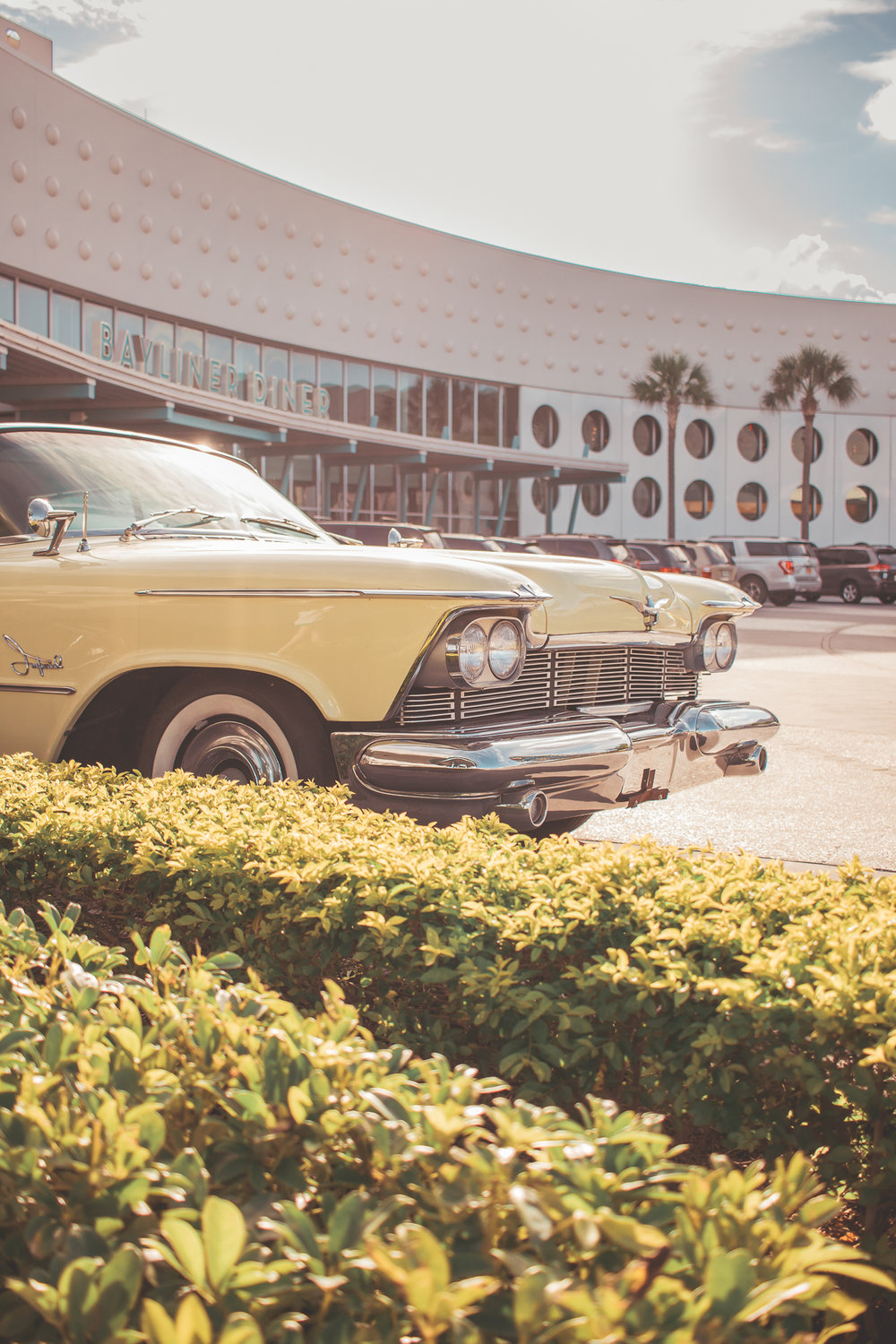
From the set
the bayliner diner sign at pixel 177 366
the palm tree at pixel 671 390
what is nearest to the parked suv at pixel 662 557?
the bayliner diner sign at pixel 177 366

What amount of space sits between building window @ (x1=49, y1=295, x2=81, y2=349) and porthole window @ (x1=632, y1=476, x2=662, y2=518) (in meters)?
23.3

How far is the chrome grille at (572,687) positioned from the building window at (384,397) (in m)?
31.8

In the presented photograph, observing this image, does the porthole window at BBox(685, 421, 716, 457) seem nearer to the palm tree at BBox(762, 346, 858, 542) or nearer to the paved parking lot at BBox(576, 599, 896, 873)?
the palm tree at BBox(762, 346, 858, 542)

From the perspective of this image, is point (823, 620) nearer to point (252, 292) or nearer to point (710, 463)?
point (252, 292)

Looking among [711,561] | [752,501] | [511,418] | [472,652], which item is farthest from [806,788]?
[752,501]

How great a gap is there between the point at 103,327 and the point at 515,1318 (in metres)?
28.1

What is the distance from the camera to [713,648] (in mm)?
5824

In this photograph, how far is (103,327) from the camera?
87.6 ft

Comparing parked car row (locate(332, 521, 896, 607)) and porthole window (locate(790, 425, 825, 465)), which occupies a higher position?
porthole window (locate(790, 425, 825, 465))

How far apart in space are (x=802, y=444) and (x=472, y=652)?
47.9 meters

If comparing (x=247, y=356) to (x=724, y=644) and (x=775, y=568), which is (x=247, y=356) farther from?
(x=724, y=644)

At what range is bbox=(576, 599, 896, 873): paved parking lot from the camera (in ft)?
18.9

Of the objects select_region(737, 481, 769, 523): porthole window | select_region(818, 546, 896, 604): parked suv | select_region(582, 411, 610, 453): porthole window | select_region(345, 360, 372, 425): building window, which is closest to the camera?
select_region(818, 546, 896, 604): parked suv

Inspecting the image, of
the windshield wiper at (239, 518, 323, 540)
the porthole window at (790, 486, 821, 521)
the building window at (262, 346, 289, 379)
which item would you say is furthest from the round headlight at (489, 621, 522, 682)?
the porthole window at (790, 486, 821, 521)
